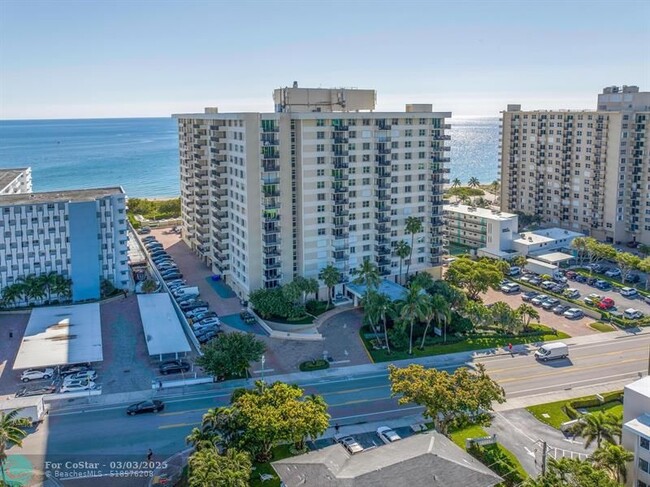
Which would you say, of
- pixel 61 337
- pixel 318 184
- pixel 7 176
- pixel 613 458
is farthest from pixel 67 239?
pixel 613 458

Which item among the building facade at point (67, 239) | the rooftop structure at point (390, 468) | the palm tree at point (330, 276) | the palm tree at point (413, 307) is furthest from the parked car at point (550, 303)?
the building facade at point (67, 239)

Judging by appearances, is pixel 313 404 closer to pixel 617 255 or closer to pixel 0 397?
pixel 0 397

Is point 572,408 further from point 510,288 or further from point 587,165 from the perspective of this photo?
point 587,165

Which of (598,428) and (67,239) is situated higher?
(67,239)

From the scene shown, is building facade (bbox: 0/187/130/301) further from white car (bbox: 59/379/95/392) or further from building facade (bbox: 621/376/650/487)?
building facade (bbox: 621/376/650/487)

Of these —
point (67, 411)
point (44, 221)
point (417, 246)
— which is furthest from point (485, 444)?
point (44, 221)
